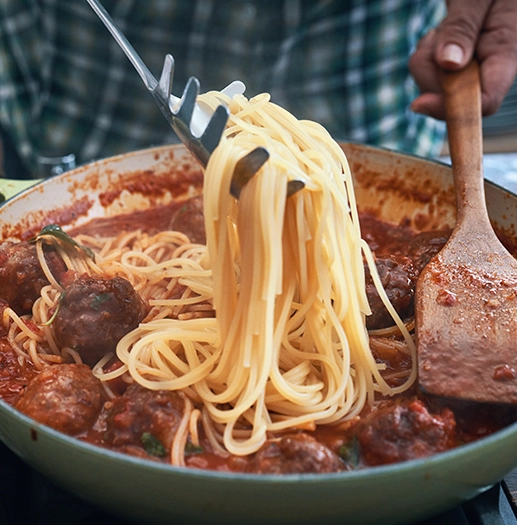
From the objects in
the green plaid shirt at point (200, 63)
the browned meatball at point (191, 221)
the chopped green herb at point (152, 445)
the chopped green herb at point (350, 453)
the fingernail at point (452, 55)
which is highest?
the green plaid shirt at point (200, 63)

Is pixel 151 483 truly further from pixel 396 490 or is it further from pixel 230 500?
pixel 396 490

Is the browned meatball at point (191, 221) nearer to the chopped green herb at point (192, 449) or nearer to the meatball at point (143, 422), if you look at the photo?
the meatball at point (143, 422)

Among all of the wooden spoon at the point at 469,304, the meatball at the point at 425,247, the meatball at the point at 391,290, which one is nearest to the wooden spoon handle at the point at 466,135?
the wooden spoon at the point at 469,304

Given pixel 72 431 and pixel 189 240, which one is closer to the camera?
pixel 72 431

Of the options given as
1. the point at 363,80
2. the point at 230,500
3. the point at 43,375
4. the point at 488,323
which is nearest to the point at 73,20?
the point at 363,80

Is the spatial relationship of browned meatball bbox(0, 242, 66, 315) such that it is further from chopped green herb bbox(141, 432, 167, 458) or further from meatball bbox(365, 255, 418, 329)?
meatball bbox(365, 255, 418, 329)

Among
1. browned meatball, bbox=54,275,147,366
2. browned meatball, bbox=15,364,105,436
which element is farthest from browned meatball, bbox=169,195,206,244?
browned meatball, bbox=15,364,105,436

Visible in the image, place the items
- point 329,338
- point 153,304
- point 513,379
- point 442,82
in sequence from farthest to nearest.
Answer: point 442,82, point 153,304, point 329,338, point 513,379
